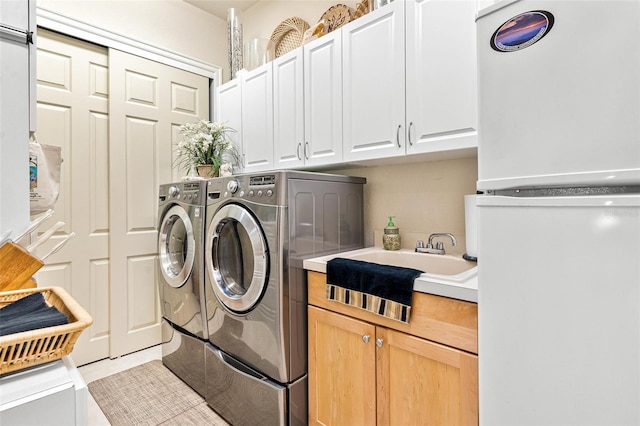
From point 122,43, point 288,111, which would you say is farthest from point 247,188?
point 122,43

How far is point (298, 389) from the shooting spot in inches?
63.4

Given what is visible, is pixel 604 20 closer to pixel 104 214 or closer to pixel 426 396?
pixel 426 396

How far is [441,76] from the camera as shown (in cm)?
145

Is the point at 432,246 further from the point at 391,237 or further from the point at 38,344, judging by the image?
the point at 38,344

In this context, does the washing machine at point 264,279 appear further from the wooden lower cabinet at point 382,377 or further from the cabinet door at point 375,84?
the cabinet door at point 375,84

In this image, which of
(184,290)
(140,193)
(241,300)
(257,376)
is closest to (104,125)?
(140,193)

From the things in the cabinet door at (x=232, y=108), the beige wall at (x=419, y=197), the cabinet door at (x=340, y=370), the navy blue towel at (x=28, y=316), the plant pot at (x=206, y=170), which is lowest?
the cabinet door at (x=340, y=370)

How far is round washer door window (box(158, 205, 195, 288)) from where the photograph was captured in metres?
2.19

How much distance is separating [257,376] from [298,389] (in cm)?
23

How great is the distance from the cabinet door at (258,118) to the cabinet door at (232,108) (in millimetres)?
56

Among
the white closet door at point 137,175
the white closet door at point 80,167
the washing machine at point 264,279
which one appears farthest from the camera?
the white closet door at point 137,175

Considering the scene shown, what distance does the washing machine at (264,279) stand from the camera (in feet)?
5.16

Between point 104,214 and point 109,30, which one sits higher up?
point 109,30

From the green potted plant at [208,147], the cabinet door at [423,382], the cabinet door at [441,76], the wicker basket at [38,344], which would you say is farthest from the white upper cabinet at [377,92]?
the wicker basket at [38,344]
